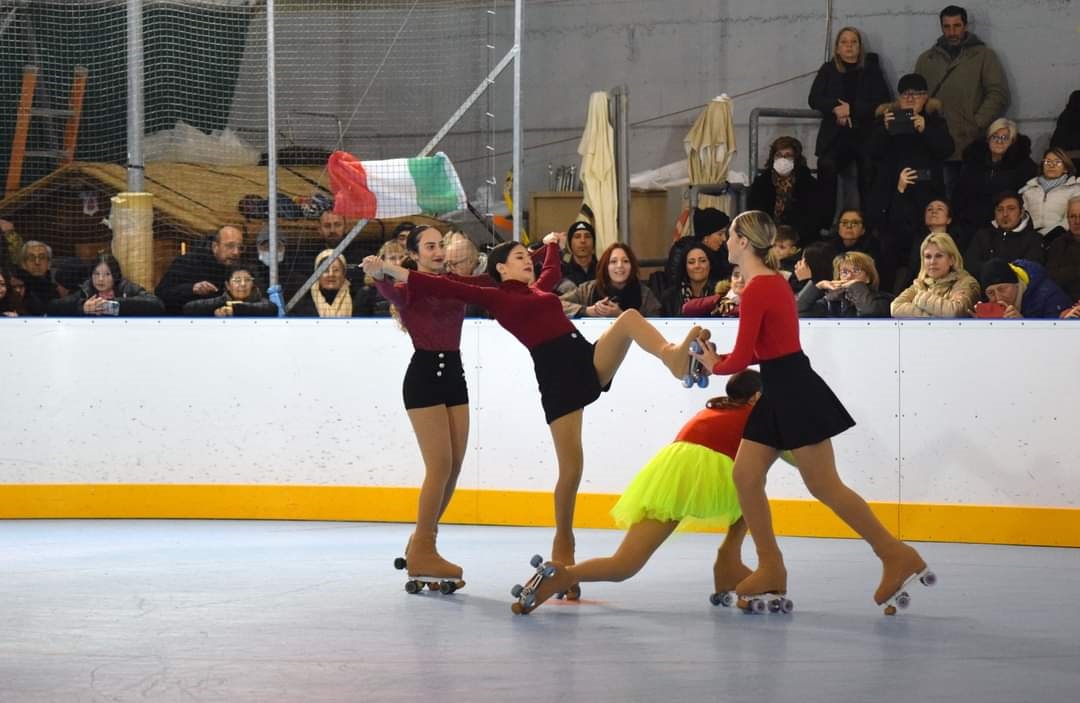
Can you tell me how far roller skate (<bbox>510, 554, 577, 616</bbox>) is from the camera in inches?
215

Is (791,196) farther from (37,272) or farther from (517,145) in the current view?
(37,272)

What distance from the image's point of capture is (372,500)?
8820 mm

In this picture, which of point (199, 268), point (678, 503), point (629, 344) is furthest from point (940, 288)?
point (199, 268)

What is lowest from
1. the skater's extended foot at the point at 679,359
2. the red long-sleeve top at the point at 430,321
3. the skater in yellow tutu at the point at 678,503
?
the skater in yellow tutu at the point at 678,503

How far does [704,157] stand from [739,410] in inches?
239

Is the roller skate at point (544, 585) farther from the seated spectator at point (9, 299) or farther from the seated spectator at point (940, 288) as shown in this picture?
the seated spectator at point (9, 299)

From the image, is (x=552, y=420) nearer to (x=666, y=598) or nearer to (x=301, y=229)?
(x=666, y=598)

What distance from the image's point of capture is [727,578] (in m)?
5.85

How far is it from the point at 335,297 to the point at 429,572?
350 centimetres

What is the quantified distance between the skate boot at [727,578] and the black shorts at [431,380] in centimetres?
133

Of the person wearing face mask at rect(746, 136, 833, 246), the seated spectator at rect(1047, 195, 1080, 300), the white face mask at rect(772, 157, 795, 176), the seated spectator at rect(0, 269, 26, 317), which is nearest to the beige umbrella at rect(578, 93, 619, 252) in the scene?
the person wearing face mask at rect(746, 136, 833, 246)

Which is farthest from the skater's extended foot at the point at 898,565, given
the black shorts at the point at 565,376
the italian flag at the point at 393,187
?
the italian flag at the point at 393,187

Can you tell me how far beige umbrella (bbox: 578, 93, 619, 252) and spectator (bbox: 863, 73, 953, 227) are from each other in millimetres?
1792

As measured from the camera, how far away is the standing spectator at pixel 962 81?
11.1 meters
